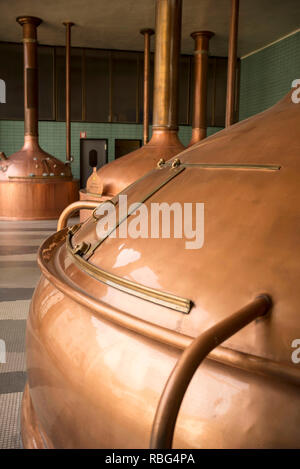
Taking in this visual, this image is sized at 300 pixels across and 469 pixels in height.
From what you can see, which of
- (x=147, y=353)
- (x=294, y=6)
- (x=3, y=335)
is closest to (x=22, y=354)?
(x=3, y=335)

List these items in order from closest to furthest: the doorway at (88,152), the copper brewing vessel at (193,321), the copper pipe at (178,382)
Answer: the copper pipe at (178,382)
the copper brewing vessel at (193,321)
the doorway at (88,152)

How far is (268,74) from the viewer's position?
917 centimetres

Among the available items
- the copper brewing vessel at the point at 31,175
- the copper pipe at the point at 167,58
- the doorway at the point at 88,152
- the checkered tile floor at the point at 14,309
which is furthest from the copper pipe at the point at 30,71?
the copper pipe at the point at 167,58

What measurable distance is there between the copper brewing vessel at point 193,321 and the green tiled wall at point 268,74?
803 centimetres

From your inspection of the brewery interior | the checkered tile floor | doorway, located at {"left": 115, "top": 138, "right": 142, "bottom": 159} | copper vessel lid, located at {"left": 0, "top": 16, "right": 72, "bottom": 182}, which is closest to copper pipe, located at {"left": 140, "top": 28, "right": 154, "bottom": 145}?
the brewery interior

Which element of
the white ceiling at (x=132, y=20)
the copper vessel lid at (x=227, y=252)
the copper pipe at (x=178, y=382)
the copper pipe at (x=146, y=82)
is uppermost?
the white ceiling at (x=132, y=20)

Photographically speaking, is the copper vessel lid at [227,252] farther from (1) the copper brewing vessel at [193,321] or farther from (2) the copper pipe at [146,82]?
(2) the copper pipe at [146,82]

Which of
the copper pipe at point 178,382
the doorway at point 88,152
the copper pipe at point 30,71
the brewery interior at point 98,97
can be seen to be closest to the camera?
the copper pipe at point 178,382

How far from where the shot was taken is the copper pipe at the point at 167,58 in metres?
4.45

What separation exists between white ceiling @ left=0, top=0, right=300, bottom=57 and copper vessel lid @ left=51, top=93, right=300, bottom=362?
21.3ft

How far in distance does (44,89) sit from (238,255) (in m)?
9.61

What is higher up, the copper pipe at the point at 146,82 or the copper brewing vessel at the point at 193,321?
the copper pipe at the point at 146,82

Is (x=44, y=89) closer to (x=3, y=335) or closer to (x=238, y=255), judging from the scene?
(x=3, y=335)

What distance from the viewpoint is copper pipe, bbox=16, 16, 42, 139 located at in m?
7.38
